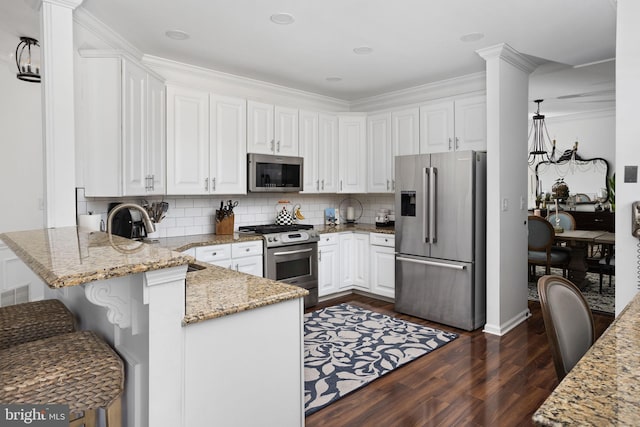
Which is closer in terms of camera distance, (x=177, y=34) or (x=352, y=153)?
(x=177, y=34)

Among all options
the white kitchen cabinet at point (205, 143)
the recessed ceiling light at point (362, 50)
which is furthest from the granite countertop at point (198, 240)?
the recessed ceiling light at point (362, 50)

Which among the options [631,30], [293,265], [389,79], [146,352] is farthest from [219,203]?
[631,30]

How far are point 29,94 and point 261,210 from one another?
2.80 meters

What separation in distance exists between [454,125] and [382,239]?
1.46m

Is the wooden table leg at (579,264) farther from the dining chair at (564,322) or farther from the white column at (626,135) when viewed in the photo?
the dining chair at (564,322)

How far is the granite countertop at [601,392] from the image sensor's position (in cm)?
72

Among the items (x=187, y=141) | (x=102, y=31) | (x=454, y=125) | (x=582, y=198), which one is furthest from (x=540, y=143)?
(x=102, y=31)

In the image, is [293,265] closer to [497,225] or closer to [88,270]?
[497,225]

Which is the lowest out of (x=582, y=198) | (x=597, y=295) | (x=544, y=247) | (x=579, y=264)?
(x=597, y=295)

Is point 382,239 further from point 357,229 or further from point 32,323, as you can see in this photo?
point 32,323

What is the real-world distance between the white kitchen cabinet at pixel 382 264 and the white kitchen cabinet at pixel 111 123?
2638 millimetres

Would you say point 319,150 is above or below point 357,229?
above

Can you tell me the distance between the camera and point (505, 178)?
371cm

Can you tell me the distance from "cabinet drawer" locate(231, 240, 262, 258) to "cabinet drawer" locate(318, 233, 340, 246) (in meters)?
0.86
